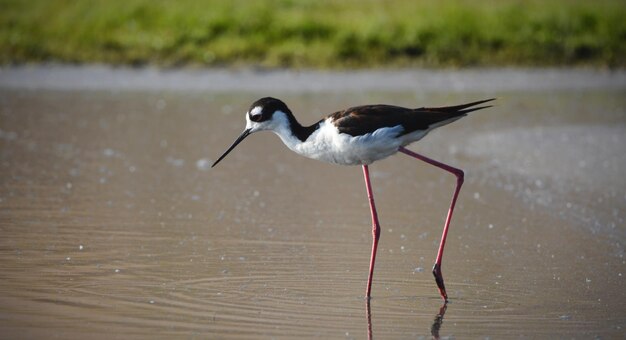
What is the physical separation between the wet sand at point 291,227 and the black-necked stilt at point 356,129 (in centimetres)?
57

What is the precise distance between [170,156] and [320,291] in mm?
4396

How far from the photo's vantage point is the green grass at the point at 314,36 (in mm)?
14766

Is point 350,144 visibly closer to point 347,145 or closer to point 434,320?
point 347,145

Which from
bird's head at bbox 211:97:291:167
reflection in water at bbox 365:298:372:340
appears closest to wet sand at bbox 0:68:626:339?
reflection in water at bbox 365:298:372:340

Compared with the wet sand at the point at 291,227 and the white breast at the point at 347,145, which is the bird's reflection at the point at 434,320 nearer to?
the wet sand at the point at 291,227

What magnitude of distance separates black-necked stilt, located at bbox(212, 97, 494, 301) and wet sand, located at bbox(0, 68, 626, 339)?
22.5 inches

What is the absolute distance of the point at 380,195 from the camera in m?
8.48

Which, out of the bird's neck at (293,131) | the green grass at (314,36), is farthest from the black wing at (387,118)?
the green grass at (314,36)

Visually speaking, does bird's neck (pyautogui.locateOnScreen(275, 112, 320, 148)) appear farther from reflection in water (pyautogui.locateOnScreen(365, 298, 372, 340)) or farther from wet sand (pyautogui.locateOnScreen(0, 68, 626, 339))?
reflection in water (pyautogui.locateOnScreen(365, 298, 372, 340))

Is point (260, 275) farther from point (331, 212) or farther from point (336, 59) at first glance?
point (336, 59)

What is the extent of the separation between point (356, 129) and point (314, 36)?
9.33 meters

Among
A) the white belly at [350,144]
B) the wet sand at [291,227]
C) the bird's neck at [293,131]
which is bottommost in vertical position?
the wet sand at [291,227]

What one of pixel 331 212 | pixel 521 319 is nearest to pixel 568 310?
pixel 521 319

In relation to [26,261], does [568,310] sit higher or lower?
lower
